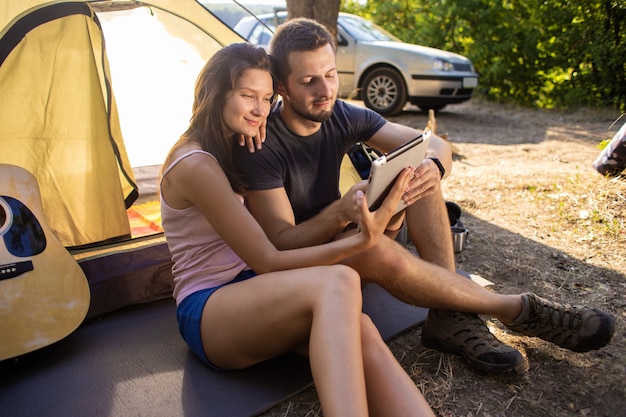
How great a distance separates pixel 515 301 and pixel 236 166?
1182 millimetres

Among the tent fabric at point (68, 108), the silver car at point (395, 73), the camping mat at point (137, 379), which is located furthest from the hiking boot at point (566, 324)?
the silver car at point (395, 73)

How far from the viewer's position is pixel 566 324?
2.05 m

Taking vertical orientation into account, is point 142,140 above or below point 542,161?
above

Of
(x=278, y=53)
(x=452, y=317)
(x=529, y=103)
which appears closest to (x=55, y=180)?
(x=278, y=53)

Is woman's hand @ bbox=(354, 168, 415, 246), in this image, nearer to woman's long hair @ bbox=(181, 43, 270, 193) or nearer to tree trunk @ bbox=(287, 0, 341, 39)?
woman's long hair @ bbox=(181, 43, 270, 193)

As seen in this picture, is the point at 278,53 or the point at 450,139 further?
the point at 450,139

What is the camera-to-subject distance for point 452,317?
212cm

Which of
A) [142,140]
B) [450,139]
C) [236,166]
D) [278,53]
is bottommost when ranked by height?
[450,139]

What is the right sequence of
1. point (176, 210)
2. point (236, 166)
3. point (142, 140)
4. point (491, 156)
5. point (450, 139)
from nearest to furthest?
point (176, 210), point (236, 166), point (142, 140), point (491, 156), point (450, 139)

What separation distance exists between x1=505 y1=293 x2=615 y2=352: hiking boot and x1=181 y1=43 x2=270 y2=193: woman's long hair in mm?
1216

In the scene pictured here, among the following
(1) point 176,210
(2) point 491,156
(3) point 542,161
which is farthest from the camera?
(2) point 491,156

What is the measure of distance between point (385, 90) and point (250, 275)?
235 inches

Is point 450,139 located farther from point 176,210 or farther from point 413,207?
point 176,210

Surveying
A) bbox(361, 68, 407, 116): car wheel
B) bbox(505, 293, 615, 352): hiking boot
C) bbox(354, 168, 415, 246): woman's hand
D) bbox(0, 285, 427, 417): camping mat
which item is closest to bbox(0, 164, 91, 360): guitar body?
bbox(0, 285, 427, 417): camping mat
